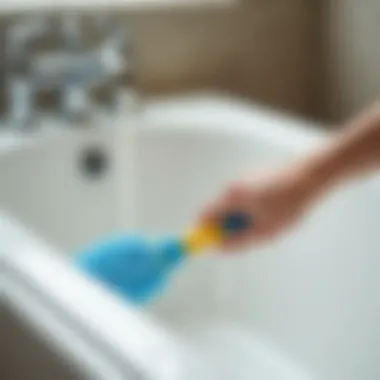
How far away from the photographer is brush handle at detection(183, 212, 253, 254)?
3.64ft

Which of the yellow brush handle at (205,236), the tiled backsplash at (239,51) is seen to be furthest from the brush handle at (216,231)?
the tiled backsplash at (239,51)

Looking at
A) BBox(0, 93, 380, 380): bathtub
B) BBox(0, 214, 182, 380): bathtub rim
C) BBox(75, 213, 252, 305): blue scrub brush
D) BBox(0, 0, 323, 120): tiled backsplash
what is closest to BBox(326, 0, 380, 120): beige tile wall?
BBox(0, 0, 323, 120): tiled backsplash

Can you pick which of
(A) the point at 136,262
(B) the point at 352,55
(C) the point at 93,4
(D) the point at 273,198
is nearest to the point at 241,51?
(B) the point at 352,55

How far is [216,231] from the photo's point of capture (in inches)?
45.9

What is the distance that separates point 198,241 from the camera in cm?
119

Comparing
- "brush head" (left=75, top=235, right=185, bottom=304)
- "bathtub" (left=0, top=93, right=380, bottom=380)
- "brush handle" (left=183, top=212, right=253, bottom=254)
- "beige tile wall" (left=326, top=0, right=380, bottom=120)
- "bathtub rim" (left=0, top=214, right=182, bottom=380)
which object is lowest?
"bathtub rim" (left=0, top=214, right=182, bottom=380)

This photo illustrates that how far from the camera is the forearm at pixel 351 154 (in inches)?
38.2

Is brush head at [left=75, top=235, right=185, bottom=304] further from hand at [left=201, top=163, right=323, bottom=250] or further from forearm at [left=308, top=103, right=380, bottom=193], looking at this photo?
forearm at [left=308, top=103, right=380, bottom=193]

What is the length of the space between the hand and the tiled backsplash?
77 cm

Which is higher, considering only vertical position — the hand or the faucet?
the faucet

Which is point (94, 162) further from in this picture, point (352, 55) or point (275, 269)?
point (352, 55)

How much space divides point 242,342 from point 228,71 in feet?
1.98

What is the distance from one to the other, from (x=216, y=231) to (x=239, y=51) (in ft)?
2.76

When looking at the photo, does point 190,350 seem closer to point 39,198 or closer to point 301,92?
point 39,198
